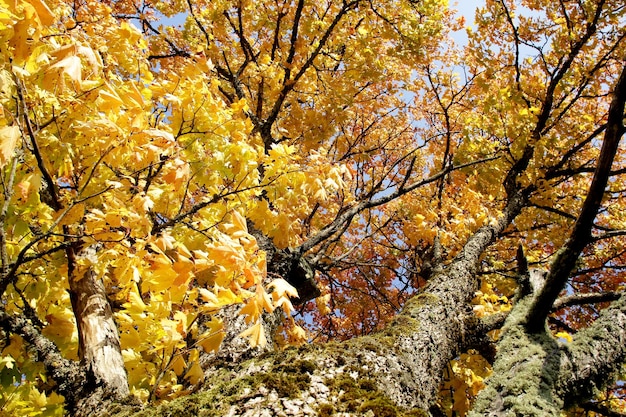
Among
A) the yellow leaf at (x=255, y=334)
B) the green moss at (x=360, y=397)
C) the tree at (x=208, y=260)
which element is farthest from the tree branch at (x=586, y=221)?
the yellow leaf at (x=255, y=334)

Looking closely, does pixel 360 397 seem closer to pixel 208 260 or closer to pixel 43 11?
pixel 208 260

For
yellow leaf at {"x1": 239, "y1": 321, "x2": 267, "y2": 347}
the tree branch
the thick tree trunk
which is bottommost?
the thick tree trunk

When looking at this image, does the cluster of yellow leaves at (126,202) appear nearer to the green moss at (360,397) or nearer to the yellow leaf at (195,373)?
the yellow leaf at (195,373)

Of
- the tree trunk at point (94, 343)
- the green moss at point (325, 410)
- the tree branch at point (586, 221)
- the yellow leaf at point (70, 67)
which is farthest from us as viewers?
the tree trunk at point (94, 343)

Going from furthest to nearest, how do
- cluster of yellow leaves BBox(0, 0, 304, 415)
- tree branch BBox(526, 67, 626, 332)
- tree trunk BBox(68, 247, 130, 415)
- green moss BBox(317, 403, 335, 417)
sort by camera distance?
1. tree trunk BBox(68, 247, 130, 415)
2. tree branch BBox(526, 67, 626, 332)
3. cluster of yellow leaves BBox(0, 0, 304, 415)
4. green moss BBox(317, 403, 335, 417)

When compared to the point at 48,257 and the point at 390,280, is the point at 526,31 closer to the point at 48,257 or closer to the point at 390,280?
the point at 390,280

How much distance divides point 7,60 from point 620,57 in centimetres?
747

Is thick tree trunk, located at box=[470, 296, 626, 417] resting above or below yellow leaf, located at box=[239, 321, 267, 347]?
below

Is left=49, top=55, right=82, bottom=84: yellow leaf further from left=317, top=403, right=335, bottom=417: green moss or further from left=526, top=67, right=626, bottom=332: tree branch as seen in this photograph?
left=526, top=67, right=626, bottom=332: tree branch

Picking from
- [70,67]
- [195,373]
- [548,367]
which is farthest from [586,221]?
[70,67]

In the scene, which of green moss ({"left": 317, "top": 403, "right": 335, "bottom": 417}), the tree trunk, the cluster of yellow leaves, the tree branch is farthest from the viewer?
the tree trunk

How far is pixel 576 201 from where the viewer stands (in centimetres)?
656

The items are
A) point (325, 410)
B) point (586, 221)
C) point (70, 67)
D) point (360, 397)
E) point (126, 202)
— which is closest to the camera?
point (70, 67)

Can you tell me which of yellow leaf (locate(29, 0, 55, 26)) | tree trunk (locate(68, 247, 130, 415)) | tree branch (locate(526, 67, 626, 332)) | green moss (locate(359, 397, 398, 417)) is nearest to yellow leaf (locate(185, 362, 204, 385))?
tree trunk (locate(68, 247, 130, 415))
